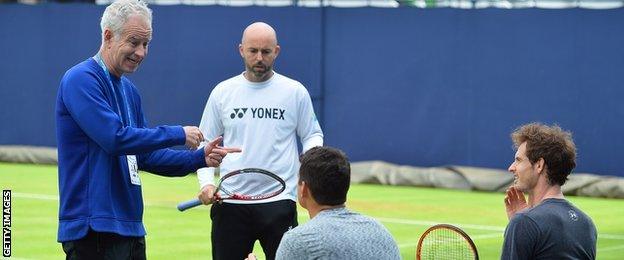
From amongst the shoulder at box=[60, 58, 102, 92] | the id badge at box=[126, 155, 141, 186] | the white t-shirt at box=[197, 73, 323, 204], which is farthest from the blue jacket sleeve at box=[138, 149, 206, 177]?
the white t-shirt at box=[197, 73, 323, 204]

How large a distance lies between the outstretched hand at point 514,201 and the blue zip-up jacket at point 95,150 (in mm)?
1637

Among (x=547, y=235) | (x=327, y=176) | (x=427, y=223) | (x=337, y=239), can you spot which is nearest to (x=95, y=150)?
(x=327, y=176)

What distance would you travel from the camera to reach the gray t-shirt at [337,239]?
18.5 ft

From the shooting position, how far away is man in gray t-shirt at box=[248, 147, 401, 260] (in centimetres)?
565

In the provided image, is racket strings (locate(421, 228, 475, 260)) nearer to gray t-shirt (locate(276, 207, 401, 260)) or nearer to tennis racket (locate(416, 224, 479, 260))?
tennis racket (locate(416, 224, 479, 260))

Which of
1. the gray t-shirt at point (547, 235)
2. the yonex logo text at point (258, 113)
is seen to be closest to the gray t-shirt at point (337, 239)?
the gray t-shirt at point (547, 235)

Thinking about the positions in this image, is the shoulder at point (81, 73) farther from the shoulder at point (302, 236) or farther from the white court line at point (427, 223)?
the white court line at point (427, 223)

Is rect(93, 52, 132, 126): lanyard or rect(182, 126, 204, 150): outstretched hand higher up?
rect(93, 52, 132, 126): lanyard

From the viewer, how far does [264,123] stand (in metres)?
9.61

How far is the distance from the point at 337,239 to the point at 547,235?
1252 millimetres

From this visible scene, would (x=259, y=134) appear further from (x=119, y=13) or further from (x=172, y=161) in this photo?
(x=119, y=13)

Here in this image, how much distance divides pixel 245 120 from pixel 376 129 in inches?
614

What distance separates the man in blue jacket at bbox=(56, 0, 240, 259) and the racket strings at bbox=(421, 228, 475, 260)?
55.0 inches

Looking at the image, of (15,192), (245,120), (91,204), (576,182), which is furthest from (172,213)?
(91,204)
